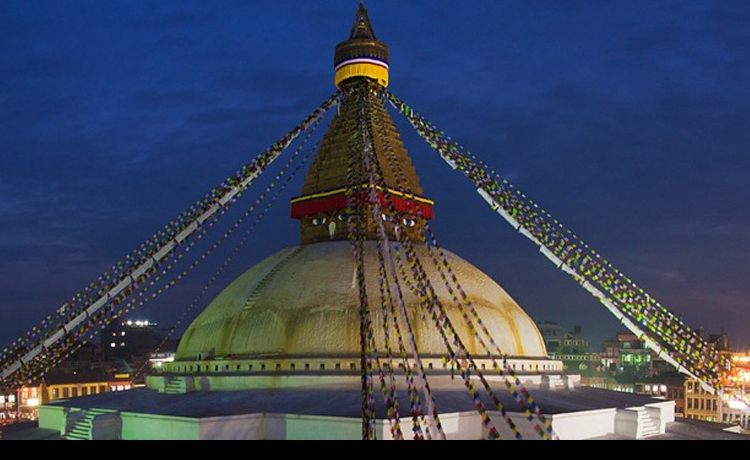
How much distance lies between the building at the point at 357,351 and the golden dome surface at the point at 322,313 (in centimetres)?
4

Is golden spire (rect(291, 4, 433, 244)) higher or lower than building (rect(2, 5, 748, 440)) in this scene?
higher

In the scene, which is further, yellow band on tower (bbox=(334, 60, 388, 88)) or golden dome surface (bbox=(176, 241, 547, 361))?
yellow band on tower (bbox=(334, 60, 388, 88))

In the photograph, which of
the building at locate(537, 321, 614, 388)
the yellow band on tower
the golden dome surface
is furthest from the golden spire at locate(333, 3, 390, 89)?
the building at locate(537, 321, 614, 388)

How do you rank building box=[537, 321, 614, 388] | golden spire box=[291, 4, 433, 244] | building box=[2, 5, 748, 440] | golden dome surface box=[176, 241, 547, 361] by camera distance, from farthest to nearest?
building box=[537, 321, 614, 388], golden spire box=[291, 4, 433, 244], golden dome surface box=[176, 241, 547, 361], building box=[2, 5, 748, 440]

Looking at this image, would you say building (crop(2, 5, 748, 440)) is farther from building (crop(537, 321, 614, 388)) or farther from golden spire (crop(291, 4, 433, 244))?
building (crop(537, 321, 614, 388))

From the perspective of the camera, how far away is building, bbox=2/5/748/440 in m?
12.8

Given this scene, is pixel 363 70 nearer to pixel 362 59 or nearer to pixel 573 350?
pixel 362 59

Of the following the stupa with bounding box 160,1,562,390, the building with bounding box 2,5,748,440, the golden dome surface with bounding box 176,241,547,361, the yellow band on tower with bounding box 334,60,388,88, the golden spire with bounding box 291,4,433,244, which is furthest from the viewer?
the yellow band on tower with bounding box 334,60,388,88

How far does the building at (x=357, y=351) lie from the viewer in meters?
12.8

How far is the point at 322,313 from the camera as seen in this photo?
15844 millimetres

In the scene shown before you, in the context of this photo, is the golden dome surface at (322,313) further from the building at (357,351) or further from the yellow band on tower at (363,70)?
the yellow band on tower at (363,70)

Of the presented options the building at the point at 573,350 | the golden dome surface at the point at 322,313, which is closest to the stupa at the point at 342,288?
the golden dome surface at the point at 322,313

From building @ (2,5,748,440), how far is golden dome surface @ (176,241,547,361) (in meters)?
0.04

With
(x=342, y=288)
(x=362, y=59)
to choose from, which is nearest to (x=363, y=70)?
(x=362, y=59)
